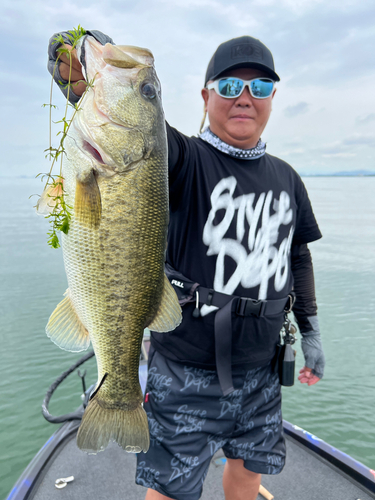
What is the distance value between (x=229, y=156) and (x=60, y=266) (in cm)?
1360

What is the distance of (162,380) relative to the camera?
5.74ft

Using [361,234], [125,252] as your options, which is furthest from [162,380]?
[361,234]

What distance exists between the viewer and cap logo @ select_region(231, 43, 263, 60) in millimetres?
1847

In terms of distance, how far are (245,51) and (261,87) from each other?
20 cm

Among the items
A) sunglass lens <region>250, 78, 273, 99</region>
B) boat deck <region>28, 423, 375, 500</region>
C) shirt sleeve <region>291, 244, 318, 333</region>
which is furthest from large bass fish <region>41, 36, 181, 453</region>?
boat deck <region>28, 423, 375, 500</region>

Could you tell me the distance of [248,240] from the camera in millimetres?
1780

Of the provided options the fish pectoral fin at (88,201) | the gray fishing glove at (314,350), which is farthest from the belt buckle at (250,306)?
the fish pectoral fin at (88,201)

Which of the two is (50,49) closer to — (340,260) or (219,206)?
(219,206)

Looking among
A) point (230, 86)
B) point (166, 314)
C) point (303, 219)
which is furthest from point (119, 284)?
point (303, 219)

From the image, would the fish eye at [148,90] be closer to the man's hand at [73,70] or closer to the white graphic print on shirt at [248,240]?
the man's hand at [73,70]

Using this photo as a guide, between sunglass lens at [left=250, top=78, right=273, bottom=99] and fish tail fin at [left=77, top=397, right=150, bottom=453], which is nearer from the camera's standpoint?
fish tail fin at [left=77, top=397, right=150, bottom=453]

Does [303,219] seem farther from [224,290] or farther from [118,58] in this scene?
[118,58]

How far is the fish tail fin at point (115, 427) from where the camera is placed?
54.1 inches

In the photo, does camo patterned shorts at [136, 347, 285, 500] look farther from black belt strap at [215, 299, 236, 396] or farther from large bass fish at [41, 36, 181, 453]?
large bass fish at [41, 36, 181, 453]
